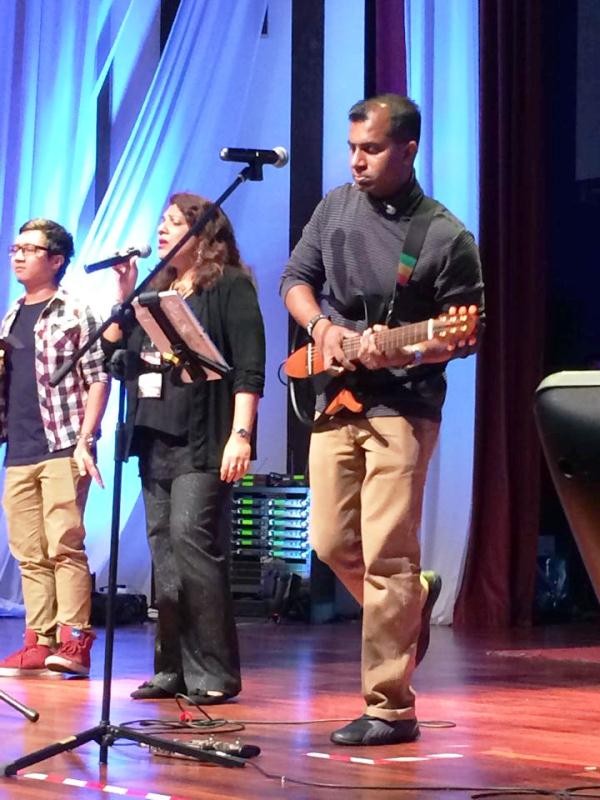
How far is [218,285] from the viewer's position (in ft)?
12.6

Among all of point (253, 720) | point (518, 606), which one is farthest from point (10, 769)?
point (518, 606)

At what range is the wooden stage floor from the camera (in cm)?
255

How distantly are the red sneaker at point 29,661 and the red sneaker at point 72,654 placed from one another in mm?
43

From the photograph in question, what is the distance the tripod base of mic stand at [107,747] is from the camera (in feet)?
8.62

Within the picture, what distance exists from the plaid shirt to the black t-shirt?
1.7 inches

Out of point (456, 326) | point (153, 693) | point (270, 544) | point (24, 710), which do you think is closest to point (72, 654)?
point (153, 693)

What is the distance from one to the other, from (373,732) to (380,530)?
1.49 feet

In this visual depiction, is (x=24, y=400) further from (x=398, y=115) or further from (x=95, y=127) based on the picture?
(x=95, y=127)

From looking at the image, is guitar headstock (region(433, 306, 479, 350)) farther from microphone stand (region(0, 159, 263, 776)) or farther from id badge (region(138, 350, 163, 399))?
id badge (region(138, 350, 163, 399))

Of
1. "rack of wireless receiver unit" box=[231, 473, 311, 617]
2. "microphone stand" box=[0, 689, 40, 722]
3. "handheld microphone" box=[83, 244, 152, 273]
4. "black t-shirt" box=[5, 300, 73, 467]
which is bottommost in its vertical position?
"microphone stand" box=[0, 689, 40, 722]

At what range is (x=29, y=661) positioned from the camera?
14.6 ft

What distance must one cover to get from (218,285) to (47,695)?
1.29 m

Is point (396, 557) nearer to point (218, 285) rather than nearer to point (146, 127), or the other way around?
point (218, 285)

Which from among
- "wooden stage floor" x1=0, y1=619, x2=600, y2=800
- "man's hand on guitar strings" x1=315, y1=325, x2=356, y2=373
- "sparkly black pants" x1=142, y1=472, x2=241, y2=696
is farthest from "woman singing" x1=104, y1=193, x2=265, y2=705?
"man's hand on guitar strings" x1=315, y1=325, x2=356, y2=373
